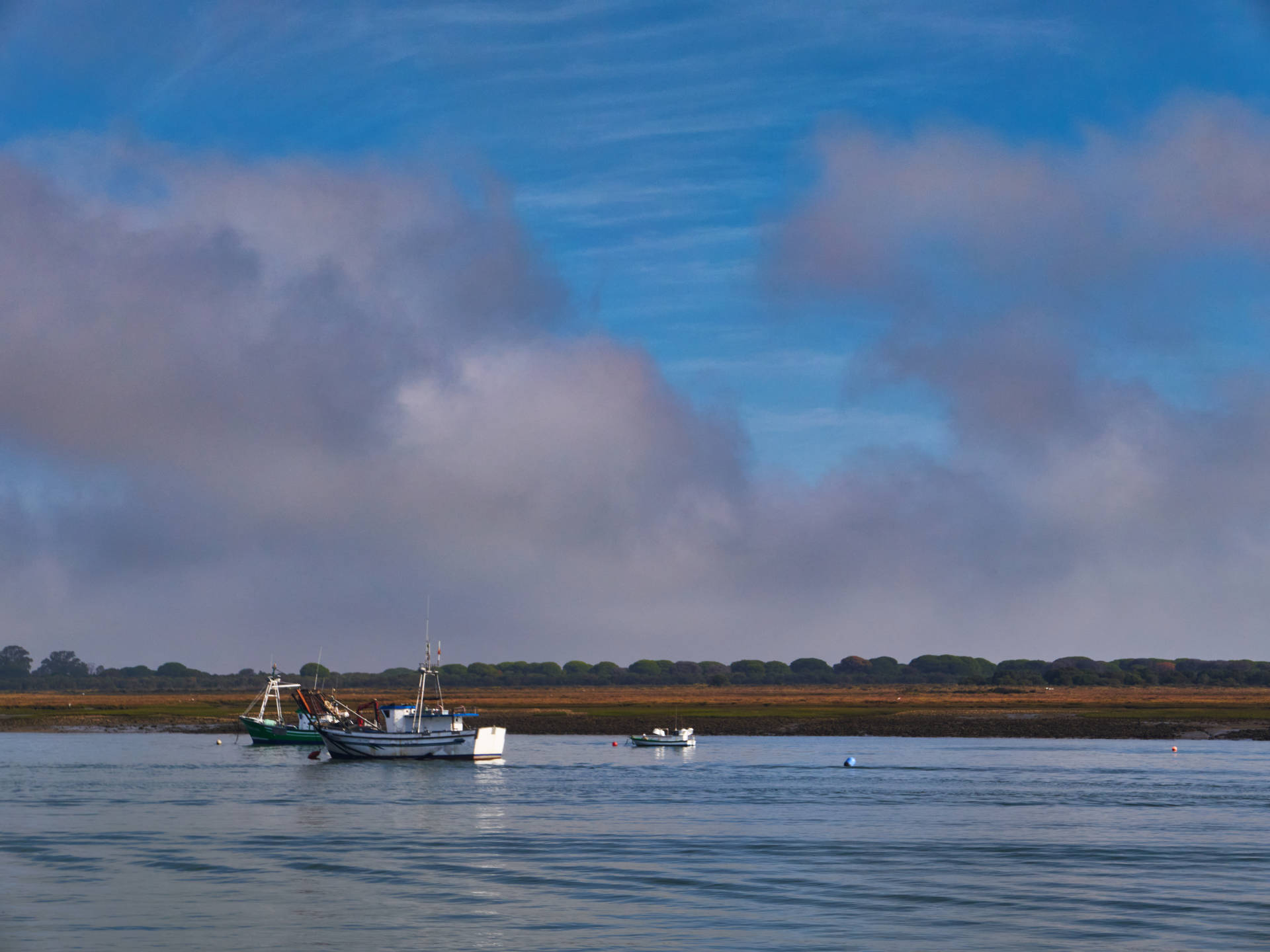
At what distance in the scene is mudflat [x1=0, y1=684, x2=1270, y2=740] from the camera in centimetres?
12219

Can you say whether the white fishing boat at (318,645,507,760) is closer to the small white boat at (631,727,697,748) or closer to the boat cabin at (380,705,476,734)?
the boat cabin at (380,705,476,734)

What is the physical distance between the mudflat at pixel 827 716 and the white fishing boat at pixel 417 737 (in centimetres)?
2734

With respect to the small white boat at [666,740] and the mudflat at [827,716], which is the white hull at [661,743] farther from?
the mudflat at [827,716]

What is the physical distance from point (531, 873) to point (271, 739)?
8106cm

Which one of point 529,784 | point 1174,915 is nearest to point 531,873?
point 1174,915

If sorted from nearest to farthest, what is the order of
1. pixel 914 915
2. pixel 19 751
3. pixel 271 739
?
pixel 914 915, pixel 19 751, pixel 271 739

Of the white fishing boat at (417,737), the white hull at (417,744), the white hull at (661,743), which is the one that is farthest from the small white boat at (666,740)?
the white hull at (417,744)

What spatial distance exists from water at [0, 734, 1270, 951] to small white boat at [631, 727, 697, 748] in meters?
20.2

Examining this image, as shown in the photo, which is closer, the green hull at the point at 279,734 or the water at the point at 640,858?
the water at the point at 640,858

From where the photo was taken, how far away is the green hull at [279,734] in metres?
115

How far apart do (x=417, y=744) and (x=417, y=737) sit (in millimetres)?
605

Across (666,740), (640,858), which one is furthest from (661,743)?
(640,858)

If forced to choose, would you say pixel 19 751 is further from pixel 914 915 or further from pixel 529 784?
pixel 914 915

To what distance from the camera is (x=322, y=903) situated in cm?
3544
